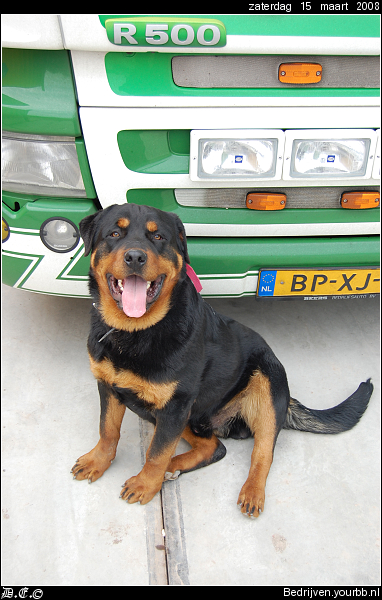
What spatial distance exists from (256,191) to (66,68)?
3.59ft

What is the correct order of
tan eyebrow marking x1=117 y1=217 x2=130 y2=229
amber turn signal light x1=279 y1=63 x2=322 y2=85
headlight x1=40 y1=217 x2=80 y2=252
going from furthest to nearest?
1. headlight x1=40 y1=217 x2=80 y2=252
2. amber turn signal light x1=279 y1=63 x2=322 y2=85
3. tan eyebrow marking x1=117 y1=217 x2=130 y2=229

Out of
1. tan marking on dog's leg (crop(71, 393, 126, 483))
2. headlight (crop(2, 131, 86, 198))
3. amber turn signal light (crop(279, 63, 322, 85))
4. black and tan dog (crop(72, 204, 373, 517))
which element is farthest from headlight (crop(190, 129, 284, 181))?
tan marking on dog's leg (crop(71, 393, 126, 483))

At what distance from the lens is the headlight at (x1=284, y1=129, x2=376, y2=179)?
2.35 meters

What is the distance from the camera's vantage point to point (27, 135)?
2332 mm

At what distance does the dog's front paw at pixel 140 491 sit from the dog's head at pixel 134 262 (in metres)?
0.73

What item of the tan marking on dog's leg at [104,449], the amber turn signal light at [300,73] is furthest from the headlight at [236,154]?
the tan marking on dog's leg at [104,449]

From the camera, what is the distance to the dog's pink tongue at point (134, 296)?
6.49 feet

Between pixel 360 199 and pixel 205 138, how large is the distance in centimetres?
91

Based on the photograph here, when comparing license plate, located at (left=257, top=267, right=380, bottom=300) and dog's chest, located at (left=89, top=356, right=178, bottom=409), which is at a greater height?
dog's chest, located at (left=89, top=356, right=178, bottom=409)

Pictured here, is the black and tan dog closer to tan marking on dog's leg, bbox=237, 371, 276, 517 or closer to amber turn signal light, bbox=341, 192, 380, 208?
tan marking on dog's leg, bbox=237, 371, 276, 517

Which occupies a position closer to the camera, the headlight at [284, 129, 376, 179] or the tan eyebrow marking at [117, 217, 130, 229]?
the tan eyebrow marking at [117, 217, 130, 229]

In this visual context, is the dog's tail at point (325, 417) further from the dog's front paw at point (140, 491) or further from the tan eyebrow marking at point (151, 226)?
the tan eyebrow marking at point (151, 226)

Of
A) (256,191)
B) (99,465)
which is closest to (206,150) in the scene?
(256,191)

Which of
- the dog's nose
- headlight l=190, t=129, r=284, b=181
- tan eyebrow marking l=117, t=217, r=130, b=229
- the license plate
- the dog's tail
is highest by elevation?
headlight l=190, t=129, r=284, b=181
